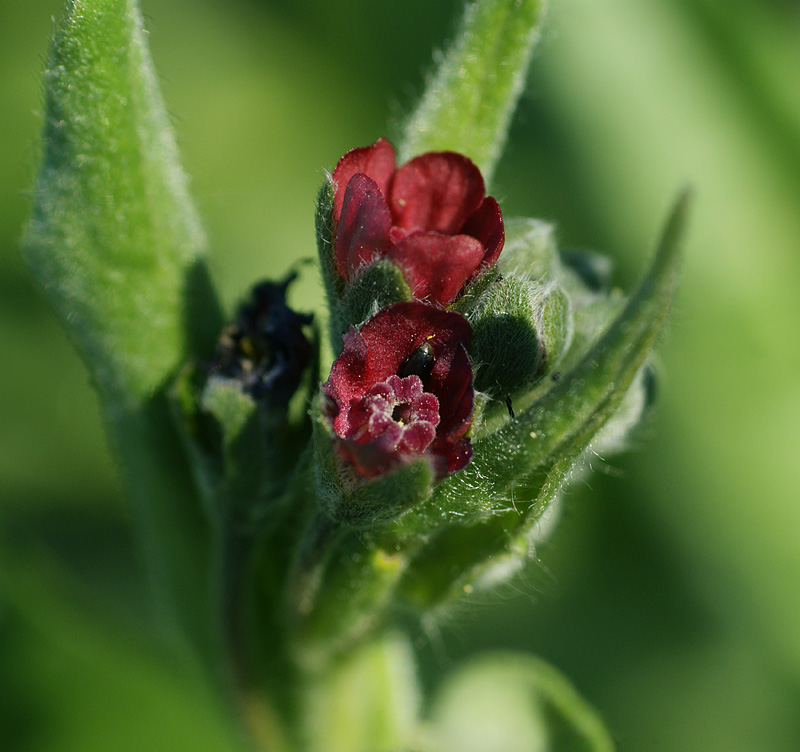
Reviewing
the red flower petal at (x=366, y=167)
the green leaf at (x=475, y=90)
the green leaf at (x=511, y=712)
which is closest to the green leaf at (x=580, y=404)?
the red flower petal at (x=366, y=167)

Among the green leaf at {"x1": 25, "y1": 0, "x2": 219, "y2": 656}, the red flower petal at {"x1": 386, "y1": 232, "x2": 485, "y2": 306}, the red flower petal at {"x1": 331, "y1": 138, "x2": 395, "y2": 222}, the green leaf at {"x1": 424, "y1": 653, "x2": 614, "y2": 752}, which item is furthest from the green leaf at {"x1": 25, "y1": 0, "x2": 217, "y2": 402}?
the green leaf at {"x1": 424, "y1": 653, "x2": 614, "y2": 752}

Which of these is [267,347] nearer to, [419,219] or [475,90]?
[419,219]

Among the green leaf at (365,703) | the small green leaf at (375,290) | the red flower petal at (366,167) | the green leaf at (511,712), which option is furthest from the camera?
the green leaf at (511,712)

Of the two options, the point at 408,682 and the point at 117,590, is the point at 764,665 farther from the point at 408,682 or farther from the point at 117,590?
the point at 117,590

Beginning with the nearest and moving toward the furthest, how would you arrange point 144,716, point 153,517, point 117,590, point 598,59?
point 153,517, point 144,716, point 598,59, point 117,590

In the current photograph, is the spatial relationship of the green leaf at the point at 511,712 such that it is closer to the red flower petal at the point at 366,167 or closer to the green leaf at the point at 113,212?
the green leaf at the point at 113,212

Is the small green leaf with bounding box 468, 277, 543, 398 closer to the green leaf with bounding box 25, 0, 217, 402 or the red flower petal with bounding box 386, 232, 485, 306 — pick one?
the red flower petal with bounding box 386, 232, 485, 306

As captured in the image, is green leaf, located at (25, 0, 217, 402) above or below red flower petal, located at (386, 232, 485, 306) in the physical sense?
below

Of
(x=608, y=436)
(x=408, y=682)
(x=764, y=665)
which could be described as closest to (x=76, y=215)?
(x=608, y=436)
